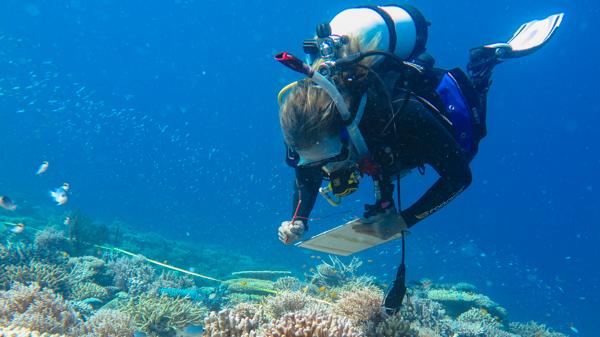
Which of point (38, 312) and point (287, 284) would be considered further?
point (287, 284)

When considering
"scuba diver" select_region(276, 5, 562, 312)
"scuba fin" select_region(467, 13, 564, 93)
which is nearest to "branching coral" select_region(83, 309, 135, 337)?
"scuba diver" select_region(276, 5, 562, 312)

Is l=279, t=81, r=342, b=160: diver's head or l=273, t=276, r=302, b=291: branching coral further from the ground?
l=273, t=276, r=302, b=291: branching coral

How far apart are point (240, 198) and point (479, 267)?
192ft

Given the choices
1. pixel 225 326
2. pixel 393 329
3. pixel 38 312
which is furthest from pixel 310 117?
pixel 38 312

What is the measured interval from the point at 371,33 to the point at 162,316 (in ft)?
16.8

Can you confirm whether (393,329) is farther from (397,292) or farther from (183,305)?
(183,305)

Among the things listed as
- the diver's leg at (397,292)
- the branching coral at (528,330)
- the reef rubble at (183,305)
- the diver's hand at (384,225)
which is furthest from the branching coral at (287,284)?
the branching coral at (528,330)

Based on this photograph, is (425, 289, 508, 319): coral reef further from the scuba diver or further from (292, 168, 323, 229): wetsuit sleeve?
the scuba diver

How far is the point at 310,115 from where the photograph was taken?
2590 mm

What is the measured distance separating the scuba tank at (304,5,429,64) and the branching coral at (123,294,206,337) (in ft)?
14.9

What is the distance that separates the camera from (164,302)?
5715 mm

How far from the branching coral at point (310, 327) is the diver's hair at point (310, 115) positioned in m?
1.41

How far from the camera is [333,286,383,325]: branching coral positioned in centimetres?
401

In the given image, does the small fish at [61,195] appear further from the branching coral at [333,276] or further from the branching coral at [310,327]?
the branching coral at [310,327]
